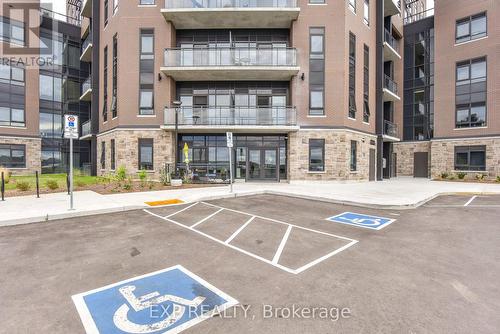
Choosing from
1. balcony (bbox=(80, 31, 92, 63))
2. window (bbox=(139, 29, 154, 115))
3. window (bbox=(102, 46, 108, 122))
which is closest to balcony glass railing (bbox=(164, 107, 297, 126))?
window (bbox=(139, 29, 154, 115))

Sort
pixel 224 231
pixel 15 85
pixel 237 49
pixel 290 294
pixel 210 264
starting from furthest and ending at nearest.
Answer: pixel 15 85
pixel 237 49
pixel 224 231
pixel 210 264
pixel 290 294

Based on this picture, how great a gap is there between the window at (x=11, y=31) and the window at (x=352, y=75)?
3400 cm

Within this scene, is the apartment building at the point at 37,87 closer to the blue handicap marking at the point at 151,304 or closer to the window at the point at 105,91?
the window at the point at 105,91

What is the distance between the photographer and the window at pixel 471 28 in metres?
22.4

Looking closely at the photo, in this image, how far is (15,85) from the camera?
84.8ft

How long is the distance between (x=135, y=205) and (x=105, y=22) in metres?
22.1

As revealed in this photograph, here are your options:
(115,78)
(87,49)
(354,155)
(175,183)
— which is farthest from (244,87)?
(87,49)

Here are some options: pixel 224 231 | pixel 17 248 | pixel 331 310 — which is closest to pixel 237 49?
pixel 224 231

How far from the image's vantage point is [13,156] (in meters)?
25.4

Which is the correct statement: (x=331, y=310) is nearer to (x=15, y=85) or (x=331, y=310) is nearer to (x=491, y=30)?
(x=491, y=30)

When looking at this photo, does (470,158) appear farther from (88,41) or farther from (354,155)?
(88,41)

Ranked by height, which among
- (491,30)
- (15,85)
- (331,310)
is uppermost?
(491,30)

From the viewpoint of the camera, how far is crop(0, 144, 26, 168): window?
2498 cm

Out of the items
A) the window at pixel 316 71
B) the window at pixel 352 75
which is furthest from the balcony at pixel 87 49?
the window at pixel 352 75
